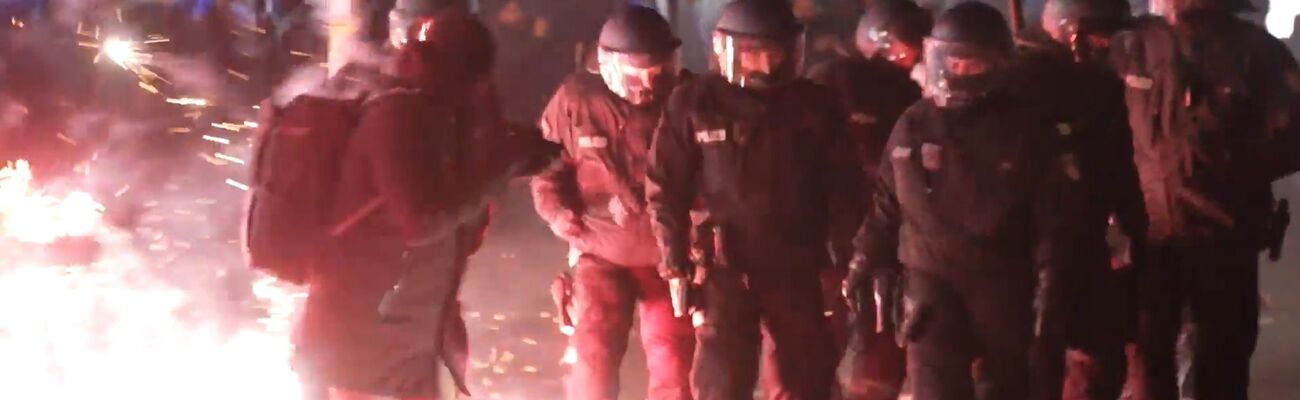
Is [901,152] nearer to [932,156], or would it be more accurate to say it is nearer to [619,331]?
[932,156]

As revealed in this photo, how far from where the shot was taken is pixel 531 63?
530 inches

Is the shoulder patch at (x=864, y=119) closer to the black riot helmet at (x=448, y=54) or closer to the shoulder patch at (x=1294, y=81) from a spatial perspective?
the shoulder patch at (x=1294, y=81)

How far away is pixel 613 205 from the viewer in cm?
569

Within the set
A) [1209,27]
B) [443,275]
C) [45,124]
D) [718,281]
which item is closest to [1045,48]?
[1209,27]

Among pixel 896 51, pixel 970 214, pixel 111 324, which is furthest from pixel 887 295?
pixel 111 324

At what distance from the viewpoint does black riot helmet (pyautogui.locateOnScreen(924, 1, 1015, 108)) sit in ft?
15.8

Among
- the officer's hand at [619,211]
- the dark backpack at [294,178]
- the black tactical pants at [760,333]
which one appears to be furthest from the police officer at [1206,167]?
→ the dark backpack at [294,178]

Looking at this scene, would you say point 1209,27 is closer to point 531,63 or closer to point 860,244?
point 860,244

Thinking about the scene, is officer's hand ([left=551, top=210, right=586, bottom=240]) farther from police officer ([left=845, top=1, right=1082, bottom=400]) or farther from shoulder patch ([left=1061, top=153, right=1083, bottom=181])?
shoulder patch ([left=1061, top=153, right=1083, bottom=181])

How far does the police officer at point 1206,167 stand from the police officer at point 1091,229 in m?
0.18

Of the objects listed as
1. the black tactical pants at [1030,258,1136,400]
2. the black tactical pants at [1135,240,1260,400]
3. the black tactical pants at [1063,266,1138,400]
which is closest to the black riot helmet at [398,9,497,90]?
the black tactical pants at [1030,258,1136,400]

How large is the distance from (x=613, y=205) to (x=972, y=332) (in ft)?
5.00

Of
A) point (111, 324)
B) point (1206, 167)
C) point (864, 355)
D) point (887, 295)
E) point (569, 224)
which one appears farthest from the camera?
point (111, 324)

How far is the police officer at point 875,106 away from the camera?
19.5ft
